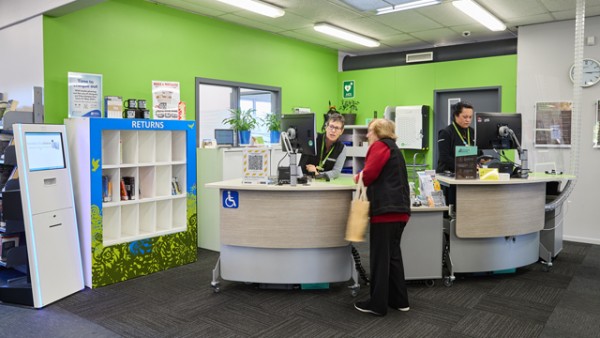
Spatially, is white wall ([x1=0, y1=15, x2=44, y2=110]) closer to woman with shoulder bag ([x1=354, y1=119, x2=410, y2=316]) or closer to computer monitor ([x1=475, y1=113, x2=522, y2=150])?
woman with shoulder bag ([x1=354, y1=119, x2=410, y2=316])

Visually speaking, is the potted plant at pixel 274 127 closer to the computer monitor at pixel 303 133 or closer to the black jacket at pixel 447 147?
the computer monitor at pixel 303 133

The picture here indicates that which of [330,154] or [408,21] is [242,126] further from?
[408,21]

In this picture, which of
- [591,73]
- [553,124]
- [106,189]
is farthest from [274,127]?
[591,73]

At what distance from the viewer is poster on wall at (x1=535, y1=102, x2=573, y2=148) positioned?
6.37m

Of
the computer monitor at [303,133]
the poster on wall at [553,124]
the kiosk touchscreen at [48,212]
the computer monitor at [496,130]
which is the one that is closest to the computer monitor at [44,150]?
the kiosk touchscreen at [48,212]

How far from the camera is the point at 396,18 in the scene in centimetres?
645

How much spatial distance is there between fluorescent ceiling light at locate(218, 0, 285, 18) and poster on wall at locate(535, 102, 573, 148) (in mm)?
3812

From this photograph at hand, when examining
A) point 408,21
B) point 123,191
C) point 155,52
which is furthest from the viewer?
point 408,21

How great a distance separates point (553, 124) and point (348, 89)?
11.5 feet

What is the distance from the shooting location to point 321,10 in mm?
6012

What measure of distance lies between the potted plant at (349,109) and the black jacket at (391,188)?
15.8 feet

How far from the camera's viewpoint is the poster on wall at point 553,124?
20.9 feet

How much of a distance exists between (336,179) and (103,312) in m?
2.27

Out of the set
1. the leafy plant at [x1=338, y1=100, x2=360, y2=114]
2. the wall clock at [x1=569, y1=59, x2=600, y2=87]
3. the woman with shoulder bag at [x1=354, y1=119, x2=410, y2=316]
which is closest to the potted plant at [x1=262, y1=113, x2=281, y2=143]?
the leafy plant at [x1=338, y1=100, x2=360, y2=114]
